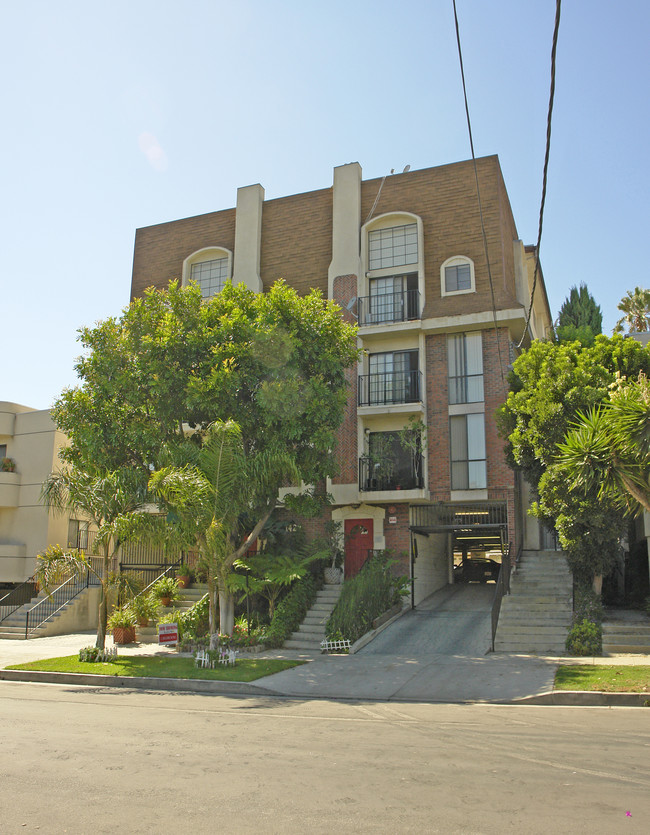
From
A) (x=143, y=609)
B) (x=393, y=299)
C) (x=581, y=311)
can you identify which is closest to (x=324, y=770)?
(x=143, y=609)

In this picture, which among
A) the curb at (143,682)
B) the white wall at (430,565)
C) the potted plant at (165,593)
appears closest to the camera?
the curb at (143,682)

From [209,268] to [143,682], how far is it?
1808 centimetres

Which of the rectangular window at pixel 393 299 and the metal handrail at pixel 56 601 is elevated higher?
the rectangular window at pixel 393 299

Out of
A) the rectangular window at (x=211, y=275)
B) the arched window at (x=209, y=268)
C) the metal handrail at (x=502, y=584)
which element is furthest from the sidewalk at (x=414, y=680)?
the arched window at (x=209, y=268)

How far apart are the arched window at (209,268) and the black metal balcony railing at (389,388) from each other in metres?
7.47

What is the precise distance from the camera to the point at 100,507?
601 inches

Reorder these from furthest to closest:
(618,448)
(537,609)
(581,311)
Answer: (581,311) → (537,609) → (618,448)

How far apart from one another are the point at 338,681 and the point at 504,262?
15033 mm

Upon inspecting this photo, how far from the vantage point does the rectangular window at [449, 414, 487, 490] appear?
21.9 metres

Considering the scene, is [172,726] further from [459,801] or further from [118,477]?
[118,477]

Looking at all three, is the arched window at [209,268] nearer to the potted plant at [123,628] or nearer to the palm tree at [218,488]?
the palm tree at [218,488]

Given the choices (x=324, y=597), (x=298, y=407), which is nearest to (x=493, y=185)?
(x=298, y=407)

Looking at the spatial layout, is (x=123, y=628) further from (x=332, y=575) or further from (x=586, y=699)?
(x=586, y=699)

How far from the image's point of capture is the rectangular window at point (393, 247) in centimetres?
2439
